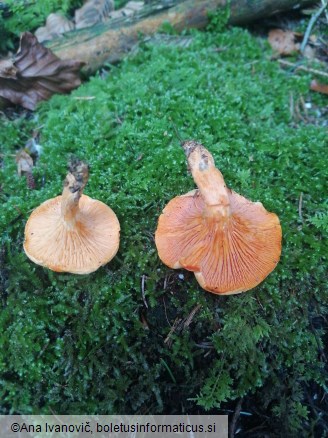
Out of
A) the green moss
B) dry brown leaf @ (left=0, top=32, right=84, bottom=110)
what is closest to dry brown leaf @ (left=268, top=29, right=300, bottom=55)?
the green moss

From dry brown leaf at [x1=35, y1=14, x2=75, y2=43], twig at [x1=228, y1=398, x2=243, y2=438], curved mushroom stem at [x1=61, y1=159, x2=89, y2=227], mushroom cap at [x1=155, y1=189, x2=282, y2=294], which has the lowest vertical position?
twig at [x1=228, y1=398, x2=243, y2=438]

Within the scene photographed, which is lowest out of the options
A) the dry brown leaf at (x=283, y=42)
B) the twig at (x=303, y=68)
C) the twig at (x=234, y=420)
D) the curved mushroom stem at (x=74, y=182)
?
the twig at (x=234, y=420)

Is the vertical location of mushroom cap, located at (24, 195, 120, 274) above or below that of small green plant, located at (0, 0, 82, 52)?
below

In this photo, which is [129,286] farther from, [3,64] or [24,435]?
[3,64]

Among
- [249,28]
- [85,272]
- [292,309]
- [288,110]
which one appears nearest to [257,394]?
[292,309]

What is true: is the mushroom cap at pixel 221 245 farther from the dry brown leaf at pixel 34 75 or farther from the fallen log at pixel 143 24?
the fallen log at pixel 143 24

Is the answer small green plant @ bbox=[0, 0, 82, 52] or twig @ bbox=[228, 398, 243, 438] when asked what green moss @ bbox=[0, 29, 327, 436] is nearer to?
twig @ bbox=[228, 398, 243, 438]

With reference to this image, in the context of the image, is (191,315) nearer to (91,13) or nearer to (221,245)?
(221,245)

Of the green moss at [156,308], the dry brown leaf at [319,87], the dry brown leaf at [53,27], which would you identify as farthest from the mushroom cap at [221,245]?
the dry brown leaf at [53,27]
